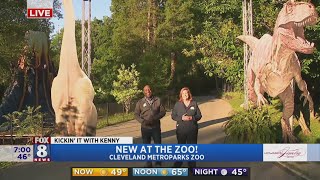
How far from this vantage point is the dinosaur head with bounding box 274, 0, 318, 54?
28.6ft

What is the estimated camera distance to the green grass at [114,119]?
29.1 ft

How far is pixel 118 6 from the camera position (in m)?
9.09

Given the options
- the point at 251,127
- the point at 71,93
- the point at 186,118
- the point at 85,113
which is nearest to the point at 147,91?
the point at 186,118

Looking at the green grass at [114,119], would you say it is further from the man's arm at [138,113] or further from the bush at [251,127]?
the bush at [251,127]

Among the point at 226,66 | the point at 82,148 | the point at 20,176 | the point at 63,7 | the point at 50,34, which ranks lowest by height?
the point at 20,176

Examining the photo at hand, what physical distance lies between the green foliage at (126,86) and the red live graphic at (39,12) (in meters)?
1.85

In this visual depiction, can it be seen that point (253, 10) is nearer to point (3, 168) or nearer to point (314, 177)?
point (314, 177)

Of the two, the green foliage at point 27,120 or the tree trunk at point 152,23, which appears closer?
the green foliage at point 27,120

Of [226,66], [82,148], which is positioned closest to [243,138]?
[226,66]

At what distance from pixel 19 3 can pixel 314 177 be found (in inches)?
266

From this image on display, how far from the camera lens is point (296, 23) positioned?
8805 mm

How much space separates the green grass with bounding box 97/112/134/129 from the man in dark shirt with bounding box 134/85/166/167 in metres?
0.52

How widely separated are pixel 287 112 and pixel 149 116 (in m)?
3.11

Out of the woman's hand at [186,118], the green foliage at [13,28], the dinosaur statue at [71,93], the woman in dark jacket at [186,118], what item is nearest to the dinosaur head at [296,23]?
the woman in dark jacket at [186,118]
